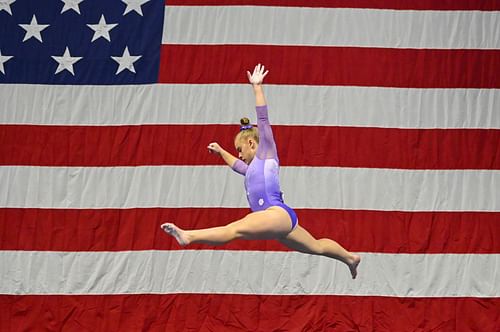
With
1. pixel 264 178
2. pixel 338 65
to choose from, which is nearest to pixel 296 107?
pixel 338 65

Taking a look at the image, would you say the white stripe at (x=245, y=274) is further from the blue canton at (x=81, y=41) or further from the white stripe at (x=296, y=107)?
the blue canton at (x=81, y=41)

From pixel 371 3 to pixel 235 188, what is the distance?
1781 mm

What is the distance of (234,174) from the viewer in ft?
20.9

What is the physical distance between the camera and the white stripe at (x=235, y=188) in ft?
21.0

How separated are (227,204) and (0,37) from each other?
221cm

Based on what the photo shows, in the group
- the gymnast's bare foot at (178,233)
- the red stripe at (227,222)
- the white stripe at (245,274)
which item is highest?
the red stripe at (227,222)

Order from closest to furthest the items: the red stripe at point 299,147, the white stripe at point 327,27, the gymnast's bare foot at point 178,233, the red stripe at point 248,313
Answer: the gymnast's bare foot at point 178,233 → the red stripe at point 248,313 → the red stripe at point 299,147 → the white stripe at point 327,27

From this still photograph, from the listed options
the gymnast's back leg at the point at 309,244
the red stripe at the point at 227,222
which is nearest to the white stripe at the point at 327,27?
the red stripe at the point at 227,222

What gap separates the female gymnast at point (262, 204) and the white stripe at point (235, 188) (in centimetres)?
142

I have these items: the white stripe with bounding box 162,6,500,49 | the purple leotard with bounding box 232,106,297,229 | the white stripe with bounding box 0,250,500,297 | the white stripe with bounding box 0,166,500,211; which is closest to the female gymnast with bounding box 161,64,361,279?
the purple leotard with bounding box 232,106,297,229

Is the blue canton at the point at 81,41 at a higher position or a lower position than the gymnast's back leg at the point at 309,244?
higher

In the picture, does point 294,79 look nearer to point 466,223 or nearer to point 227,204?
point 227,204

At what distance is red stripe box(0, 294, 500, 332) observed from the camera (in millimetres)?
6297

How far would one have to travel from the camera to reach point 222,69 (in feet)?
21.5
